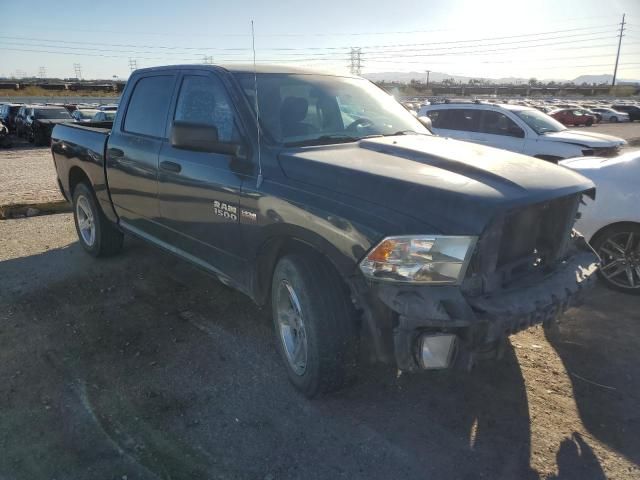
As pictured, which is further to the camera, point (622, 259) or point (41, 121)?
point (41, 121)

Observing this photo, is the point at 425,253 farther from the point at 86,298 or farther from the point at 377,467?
the point at 86,298

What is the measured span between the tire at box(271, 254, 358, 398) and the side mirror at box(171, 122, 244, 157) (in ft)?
2.61

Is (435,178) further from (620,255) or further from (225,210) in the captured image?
(620,255)

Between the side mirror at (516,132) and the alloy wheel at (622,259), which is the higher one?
the side mirror at (516,132)

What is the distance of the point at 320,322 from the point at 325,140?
130cm

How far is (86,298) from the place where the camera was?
4516 millimetres

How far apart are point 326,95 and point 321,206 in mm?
1371

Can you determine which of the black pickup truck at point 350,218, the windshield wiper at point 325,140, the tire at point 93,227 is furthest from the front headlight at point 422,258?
the tire at point 93,227

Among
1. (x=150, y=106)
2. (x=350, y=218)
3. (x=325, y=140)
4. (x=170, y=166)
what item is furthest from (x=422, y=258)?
(x=150, y=106)

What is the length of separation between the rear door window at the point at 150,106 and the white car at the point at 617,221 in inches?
153

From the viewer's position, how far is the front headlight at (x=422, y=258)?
7.60 feet

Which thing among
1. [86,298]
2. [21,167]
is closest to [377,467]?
[86,298]

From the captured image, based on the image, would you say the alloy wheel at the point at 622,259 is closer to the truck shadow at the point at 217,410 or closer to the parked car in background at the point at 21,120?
the truck shadow at the point at 217,410

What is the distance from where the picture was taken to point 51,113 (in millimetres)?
21156
